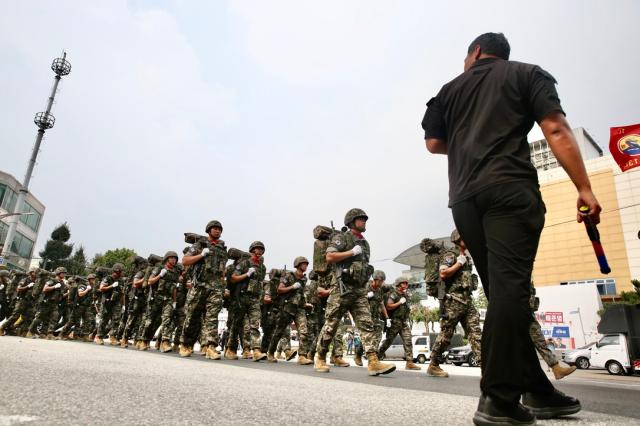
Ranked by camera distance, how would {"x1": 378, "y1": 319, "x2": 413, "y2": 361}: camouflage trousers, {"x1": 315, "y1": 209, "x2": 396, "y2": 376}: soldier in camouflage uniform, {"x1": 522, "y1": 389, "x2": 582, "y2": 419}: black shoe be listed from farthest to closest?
{"x1": 378, "y1": 319, "x2": 413, "y2": 361}: camouflage trousers, {"x1": 315, "y1": 209, "x2": 396, "y2": 376}: soldier in camouflage uniform, {"x1": 522, "y1": 389, "x2": 582, "y2": 419}: black shoe

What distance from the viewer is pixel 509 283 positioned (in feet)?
6.08

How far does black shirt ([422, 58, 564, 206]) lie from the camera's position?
6.65ft

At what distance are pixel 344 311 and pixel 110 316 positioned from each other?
9484 millimetres

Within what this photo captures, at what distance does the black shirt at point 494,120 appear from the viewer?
2.03m

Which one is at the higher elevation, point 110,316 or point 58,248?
point 58,248

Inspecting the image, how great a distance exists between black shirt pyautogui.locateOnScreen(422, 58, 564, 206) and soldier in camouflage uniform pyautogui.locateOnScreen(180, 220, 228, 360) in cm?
630

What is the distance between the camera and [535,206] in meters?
1.92

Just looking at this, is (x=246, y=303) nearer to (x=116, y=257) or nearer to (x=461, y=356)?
(x=461, y=356)

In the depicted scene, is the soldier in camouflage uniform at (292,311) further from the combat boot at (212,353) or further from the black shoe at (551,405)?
the black shoe at (551,405)

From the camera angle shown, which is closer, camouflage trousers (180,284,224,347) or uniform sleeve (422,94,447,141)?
uniform sleeve (422,94,447,141)

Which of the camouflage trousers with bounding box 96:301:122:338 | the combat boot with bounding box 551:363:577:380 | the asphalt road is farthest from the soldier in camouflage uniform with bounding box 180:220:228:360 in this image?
the camouflage trousers with bounding box 96:301:122:338

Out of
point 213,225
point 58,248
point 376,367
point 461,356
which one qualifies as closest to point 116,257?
point 58,248

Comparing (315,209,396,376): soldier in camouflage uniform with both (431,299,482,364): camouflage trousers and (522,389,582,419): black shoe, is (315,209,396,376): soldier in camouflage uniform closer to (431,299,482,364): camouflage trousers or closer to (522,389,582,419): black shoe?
(431,299,482,364): camouflage trousers

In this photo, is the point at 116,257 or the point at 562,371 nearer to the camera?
the point at 562,371
